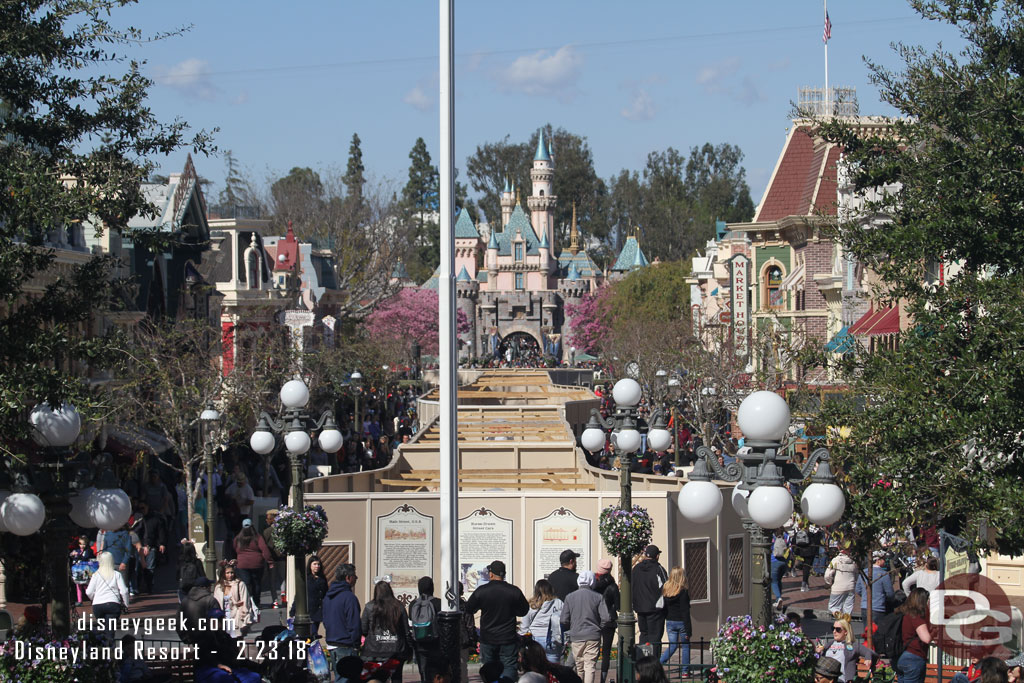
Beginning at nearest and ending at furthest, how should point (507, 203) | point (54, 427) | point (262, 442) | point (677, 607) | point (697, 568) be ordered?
point (54, 427), point (677, 607), point (697, 568), point (262, 442), point (507, 203)

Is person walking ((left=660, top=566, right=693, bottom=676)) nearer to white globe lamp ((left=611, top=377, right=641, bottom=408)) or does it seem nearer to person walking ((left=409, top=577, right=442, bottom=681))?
white globe lamp ((left=611, top=377, right=641, bottom=408))

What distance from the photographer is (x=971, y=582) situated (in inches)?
469

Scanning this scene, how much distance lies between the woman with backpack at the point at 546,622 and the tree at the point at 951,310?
2694 millimetres

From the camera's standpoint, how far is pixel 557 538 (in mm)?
14039

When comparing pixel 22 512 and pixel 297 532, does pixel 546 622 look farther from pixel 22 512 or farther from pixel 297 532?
pixel 22 512

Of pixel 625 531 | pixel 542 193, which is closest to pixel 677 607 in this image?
pixel 625 531

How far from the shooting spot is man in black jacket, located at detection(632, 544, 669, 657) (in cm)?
1195

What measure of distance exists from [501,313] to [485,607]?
115 metres

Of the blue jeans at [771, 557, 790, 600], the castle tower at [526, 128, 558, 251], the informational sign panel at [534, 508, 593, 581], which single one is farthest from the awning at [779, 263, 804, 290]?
the castle tower at [526, 128, 558, 251]

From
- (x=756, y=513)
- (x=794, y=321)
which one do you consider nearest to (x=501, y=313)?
(x=794, y=321)

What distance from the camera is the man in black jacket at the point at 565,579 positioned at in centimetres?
1173

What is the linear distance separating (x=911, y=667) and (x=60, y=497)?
6.57 m

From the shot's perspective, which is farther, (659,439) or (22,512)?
(659,439)

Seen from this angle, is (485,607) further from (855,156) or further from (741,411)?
(855,156)
